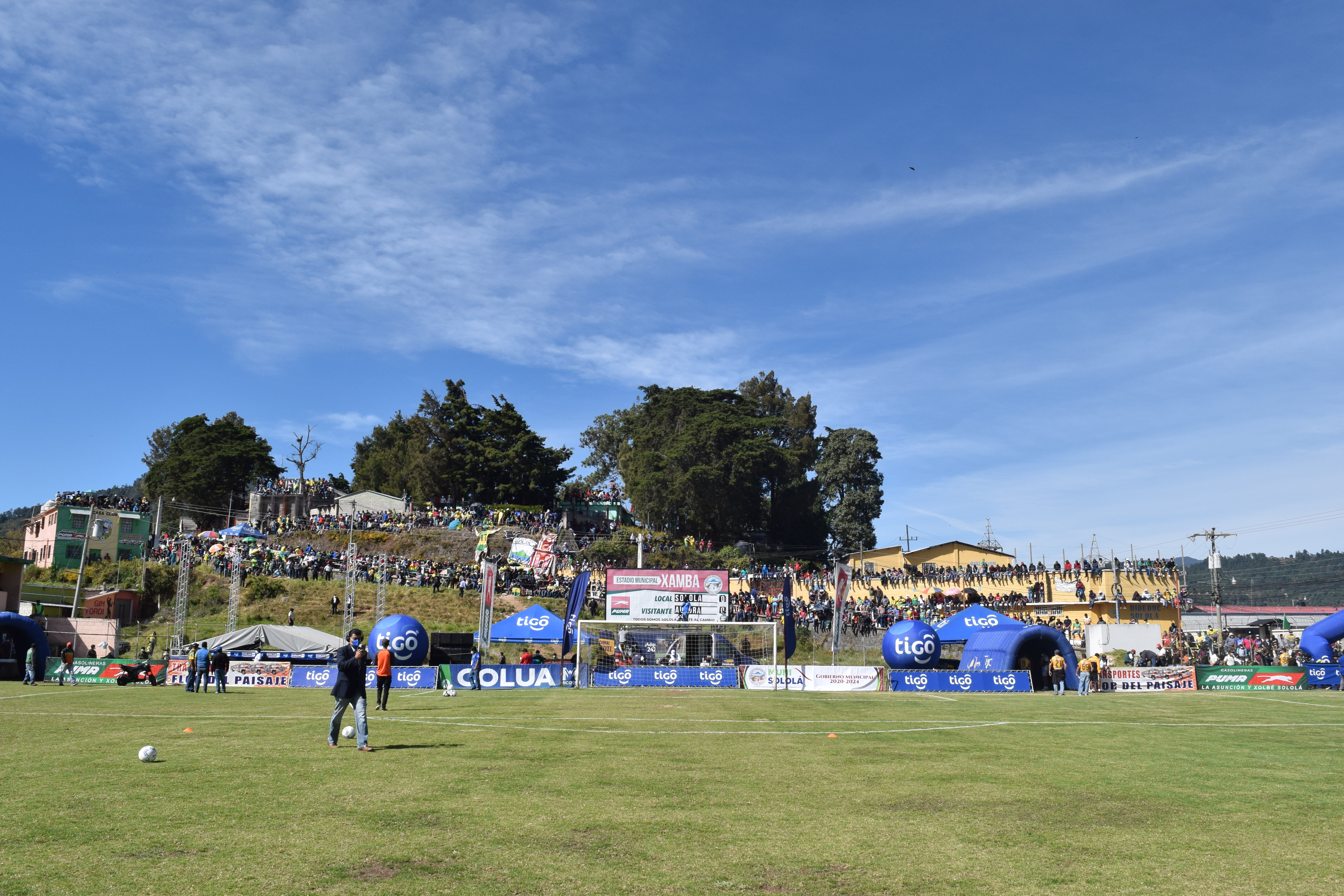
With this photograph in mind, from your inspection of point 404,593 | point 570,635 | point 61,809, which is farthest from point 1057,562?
point 61,809

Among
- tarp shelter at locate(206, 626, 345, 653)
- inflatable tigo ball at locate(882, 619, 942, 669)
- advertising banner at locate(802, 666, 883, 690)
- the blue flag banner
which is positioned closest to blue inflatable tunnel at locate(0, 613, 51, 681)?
tarp shelter at locate(206, 626, 345, 653)

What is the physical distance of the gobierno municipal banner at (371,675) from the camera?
3638 cm

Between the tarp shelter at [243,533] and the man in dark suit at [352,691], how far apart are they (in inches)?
2424

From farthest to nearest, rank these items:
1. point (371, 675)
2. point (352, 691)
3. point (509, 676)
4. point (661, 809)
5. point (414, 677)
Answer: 1. point (509, 676)
2. point (414, 677)
3. point (371, 675)
4. point (352, 691)
5. point (661, 809)

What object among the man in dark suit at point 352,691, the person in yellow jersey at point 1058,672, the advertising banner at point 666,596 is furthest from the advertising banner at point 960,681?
the man in dark suit at point 352,691

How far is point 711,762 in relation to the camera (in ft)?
47.9

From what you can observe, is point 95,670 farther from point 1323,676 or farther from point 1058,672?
point 1323,676

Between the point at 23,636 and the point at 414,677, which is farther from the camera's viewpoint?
the point at 23,636

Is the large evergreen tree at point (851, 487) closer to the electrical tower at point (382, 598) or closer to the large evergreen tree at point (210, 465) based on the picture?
the electrical tower at point (382, 598)

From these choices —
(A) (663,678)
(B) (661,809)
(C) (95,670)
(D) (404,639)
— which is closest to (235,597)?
(C) (95,670)

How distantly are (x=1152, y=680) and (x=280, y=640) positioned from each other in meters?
39.2

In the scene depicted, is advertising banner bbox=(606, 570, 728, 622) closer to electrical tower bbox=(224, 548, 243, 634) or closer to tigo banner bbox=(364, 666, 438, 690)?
tigo banner bbox=(364, 666, 438, 690)

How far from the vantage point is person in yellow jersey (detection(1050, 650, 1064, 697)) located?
36.4m

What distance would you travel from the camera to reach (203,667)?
3438 cm
